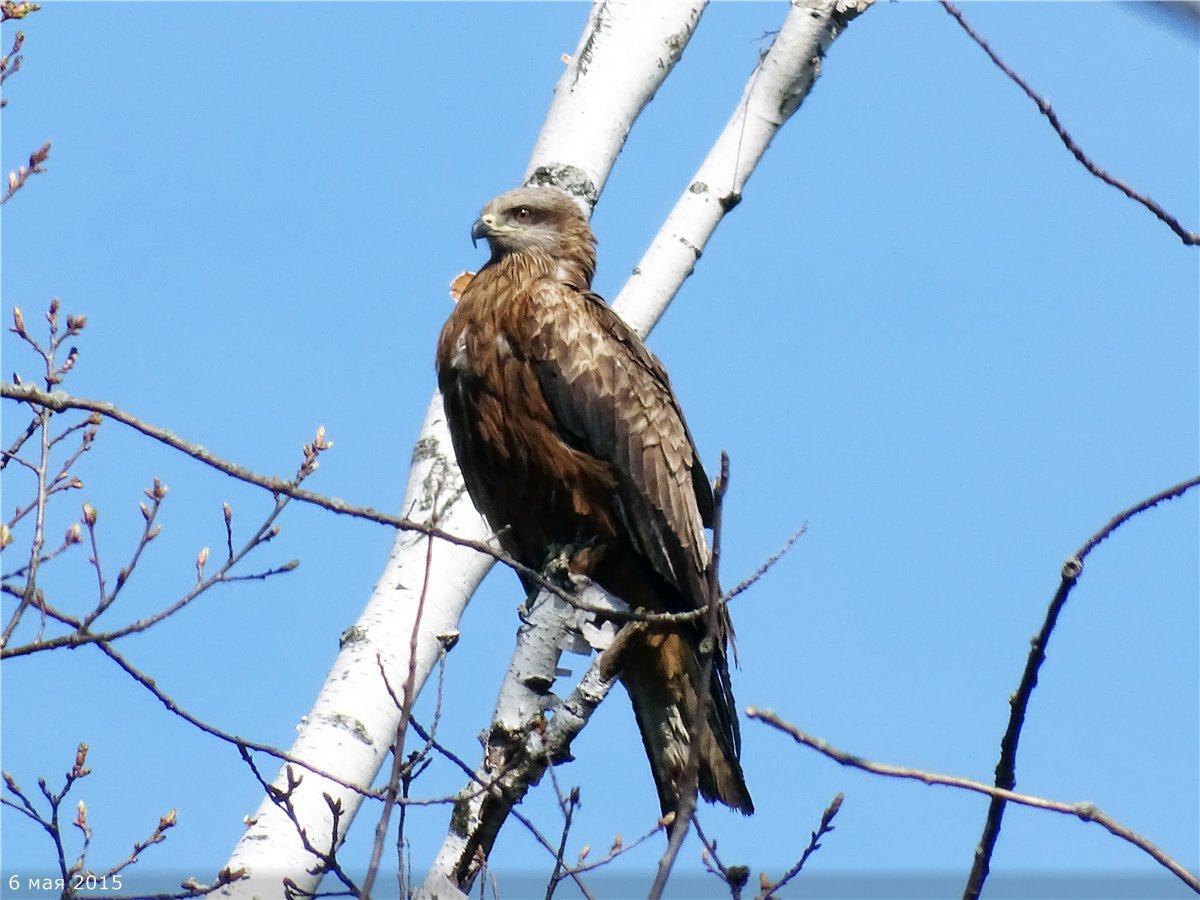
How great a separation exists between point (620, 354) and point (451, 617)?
→ 1066mm

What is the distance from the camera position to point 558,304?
4895mm

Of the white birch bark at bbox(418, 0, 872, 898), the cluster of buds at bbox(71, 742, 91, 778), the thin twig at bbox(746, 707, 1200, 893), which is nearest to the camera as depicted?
the thin twig at bbox(746, 707, 1200, 893)

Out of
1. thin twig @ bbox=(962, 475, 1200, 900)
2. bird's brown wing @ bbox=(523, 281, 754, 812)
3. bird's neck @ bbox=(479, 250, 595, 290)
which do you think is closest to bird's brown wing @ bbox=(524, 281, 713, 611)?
bird's brown wing @ bbox=(523, 281, 754, 812)

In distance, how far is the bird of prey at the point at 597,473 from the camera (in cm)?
471

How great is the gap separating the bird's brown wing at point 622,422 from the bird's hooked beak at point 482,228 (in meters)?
0.53

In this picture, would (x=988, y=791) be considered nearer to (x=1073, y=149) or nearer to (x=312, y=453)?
(x=1073, y=149)

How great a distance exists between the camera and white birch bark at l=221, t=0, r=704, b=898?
4.05 metres

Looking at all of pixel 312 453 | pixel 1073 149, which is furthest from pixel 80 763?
pixel 1073 149

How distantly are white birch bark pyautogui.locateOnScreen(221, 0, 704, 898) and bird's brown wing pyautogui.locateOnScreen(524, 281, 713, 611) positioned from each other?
55 cm

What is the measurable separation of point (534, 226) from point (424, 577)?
208 cm

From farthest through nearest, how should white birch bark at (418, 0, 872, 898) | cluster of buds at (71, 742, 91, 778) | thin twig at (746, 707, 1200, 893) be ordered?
white birch bark at (418, 0, 872, 898), cluster of buds at (71, 742, 91, 778), thin twig at (746, 707, 1200, 893)

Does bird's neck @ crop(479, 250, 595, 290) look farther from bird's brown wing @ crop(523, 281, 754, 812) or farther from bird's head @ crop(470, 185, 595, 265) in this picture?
bird's brown wing @ crop(523, 281, 754, 812)

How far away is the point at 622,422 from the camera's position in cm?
485

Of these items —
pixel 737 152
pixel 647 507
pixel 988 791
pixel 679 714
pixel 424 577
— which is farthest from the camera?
pixel 737 152
